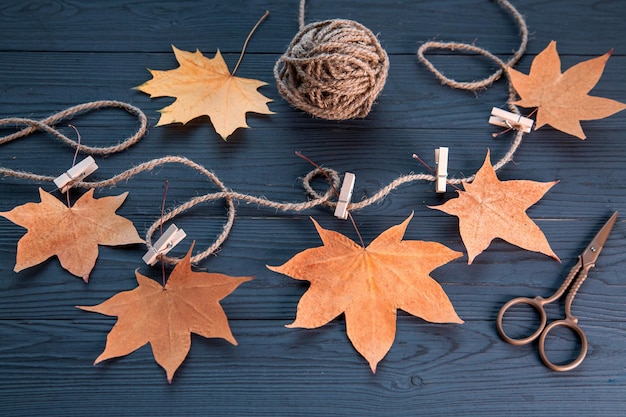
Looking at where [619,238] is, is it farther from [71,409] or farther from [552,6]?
[71,409]

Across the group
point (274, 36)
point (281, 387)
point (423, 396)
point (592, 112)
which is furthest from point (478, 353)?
point (274, 36)

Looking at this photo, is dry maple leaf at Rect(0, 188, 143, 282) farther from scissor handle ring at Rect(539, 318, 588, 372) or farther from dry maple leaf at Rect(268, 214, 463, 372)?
scissor handle ring at Rect(539, 318, 588, 372)

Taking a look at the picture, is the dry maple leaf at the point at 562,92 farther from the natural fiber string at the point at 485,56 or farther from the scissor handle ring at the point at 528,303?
the scissor handle ring at the point at 528,303

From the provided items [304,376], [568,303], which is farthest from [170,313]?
[568,303]

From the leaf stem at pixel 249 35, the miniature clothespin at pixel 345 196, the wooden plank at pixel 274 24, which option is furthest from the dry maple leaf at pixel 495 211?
the leaf stem at pixel 249 35

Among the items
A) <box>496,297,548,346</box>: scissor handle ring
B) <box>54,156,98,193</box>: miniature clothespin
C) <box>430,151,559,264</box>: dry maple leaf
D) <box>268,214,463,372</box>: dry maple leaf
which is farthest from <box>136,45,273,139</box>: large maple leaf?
<box>496,297,548,346</box>: scissor handle ring

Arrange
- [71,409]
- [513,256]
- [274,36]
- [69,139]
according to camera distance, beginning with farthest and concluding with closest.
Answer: [274,36] < [69,139] < [513,256] < [71,409]

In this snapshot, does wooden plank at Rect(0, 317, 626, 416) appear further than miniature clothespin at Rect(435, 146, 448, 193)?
No

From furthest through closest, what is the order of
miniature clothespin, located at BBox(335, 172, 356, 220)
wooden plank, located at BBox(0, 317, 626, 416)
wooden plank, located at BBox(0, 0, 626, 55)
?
wooden plank, located at BBox(0, 0, 626, 55)
miniature clothespin, located at BBox(335, 172, 356, 220)
wooden plank, located at BBox(0, 317, 626, 416)
